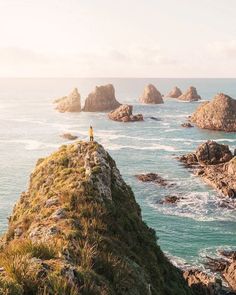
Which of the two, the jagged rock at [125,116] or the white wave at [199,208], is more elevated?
the jagged rock at [125,116]

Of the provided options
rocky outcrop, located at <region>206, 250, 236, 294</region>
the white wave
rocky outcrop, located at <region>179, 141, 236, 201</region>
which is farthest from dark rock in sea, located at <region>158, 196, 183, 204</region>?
rocky outcrop, located at <region>206, 250, 236, 294</region>

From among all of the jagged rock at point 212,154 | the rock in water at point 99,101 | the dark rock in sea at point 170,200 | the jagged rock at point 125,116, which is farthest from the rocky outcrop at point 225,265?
the rock in water at point 99,101

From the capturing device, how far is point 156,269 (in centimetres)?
2597

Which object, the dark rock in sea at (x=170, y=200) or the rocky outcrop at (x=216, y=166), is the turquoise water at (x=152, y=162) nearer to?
the dark rock in sea at (x=170, y=200)

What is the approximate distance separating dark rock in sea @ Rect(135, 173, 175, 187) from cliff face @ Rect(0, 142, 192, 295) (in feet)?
136

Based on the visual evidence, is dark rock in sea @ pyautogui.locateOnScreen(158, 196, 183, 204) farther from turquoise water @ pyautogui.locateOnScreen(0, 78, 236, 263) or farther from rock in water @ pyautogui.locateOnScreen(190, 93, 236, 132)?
rock in water @ pyautogui.locateOnScreen(190, 93, 236, 132)

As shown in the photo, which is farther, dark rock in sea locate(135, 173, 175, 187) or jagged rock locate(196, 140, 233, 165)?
jagged rock locate(196, 140, 233, 165)

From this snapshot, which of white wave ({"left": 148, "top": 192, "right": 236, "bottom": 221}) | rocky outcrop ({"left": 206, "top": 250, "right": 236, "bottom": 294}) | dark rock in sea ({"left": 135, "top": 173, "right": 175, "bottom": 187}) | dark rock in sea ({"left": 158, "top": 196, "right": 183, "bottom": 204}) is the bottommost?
rocky outcrop ({"left": 206, "top": 250, "right": 236, "bottom": 294})

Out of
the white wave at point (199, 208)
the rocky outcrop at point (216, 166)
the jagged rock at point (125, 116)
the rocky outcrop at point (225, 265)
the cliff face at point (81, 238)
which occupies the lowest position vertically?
the rocky outcrop at point (225, 265)

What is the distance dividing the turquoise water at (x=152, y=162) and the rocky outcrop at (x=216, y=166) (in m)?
2.17

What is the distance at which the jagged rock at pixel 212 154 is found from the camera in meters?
89.3

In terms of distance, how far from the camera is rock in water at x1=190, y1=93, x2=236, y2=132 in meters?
138

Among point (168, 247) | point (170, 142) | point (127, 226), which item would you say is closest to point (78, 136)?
point (170, 142)

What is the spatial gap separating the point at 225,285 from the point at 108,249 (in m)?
24.9
